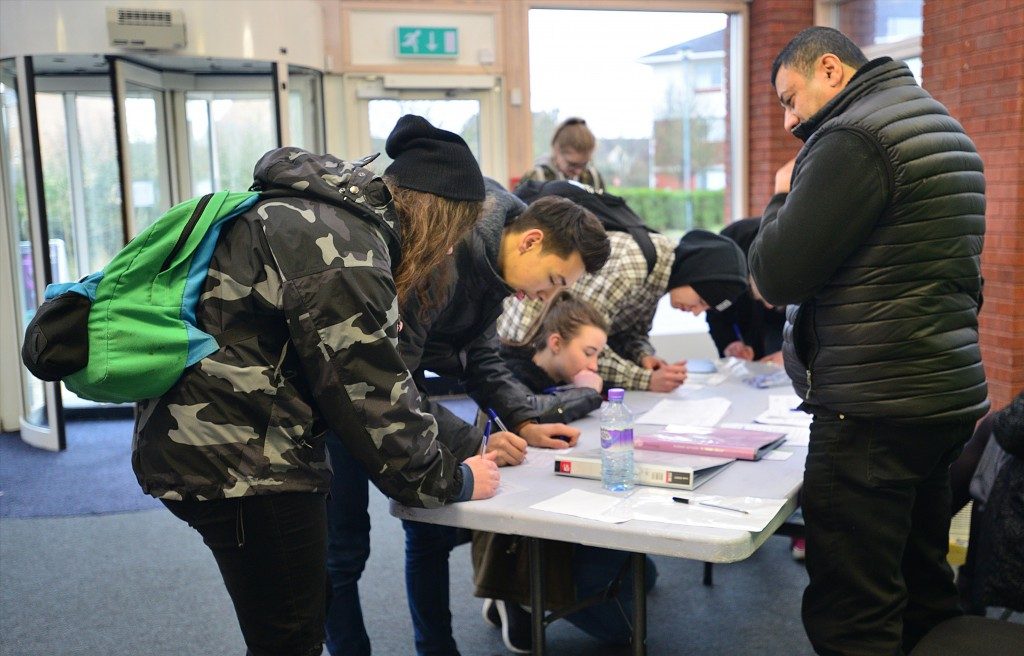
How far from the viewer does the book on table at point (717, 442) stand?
2.10 m

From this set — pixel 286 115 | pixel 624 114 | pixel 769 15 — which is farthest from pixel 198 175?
pixel 769 15

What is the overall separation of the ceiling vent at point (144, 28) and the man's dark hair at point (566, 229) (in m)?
3.70

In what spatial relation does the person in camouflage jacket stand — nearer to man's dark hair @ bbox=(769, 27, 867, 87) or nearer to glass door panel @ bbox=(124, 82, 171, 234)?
man's dark hair @ bbox=(769, 27, 867, 87)

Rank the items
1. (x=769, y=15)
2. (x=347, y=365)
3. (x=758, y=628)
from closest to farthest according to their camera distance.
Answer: (x=347, y=365) < (x=758, y=628) < (x=769, y=15)

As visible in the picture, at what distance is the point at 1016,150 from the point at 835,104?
9.86 ft

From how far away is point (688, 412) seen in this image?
2680 mm

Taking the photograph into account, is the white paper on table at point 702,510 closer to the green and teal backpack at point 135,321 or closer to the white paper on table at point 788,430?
the white paper on table at point 788,430

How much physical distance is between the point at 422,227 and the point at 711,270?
1.63 meters

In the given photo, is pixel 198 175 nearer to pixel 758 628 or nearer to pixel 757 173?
pixel 757 173

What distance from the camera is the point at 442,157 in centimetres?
159

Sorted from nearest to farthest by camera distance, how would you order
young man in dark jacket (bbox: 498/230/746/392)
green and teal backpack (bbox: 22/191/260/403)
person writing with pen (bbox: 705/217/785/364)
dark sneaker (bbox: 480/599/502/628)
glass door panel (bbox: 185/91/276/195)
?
green and teal backpack (bbox: 22/191/260/403)
dark sneaker (bbox: 480/599/502/628)
young man in dark jacket (bbox: 498/230/746/392)
person writing with pen (bbox: 705/217/785/364)
glass door panel (bbox: 185/91/276/195)

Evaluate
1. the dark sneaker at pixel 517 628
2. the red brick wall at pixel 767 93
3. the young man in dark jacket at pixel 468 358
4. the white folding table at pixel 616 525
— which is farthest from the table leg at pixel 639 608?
the red brick wall at pixel 767 93

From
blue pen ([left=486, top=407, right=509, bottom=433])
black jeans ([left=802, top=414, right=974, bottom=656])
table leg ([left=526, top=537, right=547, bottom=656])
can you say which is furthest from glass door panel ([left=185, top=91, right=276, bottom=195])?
black jeans ([left=802, top=414, right=974, bottom=656])

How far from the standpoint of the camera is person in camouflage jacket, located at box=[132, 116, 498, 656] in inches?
53.8
